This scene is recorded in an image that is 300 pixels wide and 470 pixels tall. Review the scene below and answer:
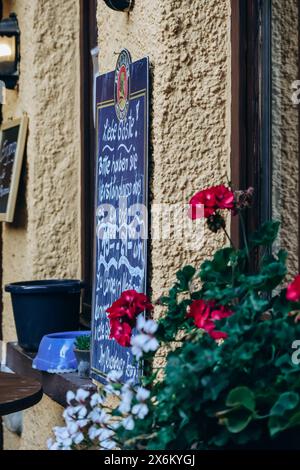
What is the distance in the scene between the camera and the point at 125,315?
7.14 feet

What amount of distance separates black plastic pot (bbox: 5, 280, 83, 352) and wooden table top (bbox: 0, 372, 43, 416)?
0.61 metres

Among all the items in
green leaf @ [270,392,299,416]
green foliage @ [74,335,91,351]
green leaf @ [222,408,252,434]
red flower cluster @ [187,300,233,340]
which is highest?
red flower cluster @ [187,300,233,340]

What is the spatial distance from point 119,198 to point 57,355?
2.73 ft

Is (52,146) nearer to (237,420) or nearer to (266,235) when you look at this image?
(266,235)

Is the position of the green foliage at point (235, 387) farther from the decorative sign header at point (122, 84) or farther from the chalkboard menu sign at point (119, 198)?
the decorative sign header at point (122, 84)

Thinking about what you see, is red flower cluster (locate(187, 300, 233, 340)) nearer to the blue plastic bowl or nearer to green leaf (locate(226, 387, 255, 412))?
green leaf (locate(226, 387, 255, 412))

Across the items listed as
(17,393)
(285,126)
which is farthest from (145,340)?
(17,393)

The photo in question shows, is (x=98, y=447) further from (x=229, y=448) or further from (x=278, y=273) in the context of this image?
(x=278, y=273)

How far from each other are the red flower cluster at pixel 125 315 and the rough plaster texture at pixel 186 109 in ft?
3.02

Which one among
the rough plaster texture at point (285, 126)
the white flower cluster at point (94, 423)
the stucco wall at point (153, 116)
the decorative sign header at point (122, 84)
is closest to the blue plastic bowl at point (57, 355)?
the stucco wall at point (153, 116)

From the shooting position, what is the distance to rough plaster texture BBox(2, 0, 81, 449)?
16.0 feet

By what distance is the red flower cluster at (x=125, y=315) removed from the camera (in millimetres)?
2158

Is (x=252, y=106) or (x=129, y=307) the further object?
(x=252, y=106)

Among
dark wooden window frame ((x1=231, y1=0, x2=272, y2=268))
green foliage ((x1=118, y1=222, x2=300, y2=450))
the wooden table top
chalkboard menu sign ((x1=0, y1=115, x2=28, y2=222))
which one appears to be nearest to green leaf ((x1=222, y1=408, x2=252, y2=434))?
green foliage ((x1=118, y1=222, x2=300, y2=450))
